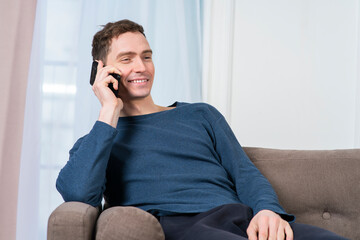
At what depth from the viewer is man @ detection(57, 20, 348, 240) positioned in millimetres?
1327

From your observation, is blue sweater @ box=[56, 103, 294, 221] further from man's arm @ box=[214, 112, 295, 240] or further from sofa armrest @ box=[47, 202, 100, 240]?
sofa armrest @ box=[47, 202, 100, 240]

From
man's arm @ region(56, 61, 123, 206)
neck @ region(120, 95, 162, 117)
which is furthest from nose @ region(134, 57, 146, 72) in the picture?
man's arm @ region(56, 61, 123, 206)

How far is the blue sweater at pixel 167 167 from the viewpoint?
1396 millimetres

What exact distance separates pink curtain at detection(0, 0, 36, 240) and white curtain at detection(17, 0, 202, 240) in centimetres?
14

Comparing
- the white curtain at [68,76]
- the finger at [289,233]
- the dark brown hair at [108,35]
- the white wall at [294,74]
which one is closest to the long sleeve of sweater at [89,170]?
the dark brown hair at [108,35]

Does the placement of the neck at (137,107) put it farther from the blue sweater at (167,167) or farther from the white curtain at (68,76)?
the white curtain at (68,76)

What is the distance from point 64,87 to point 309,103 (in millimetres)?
1394

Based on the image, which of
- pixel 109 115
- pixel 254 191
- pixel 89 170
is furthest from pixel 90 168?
pixel 254 191

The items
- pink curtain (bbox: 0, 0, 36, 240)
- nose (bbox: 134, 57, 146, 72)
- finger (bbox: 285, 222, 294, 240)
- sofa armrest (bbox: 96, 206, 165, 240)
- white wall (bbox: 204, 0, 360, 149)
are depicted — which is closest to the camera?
sofa armrest (bbox: 96, 206, 165, 240)

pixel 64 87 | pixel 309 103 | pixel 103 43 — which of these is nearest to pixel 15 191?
pixel 64 87

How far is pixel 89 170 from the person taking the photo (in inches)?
54.1

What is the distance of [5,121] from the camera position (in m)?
1.93

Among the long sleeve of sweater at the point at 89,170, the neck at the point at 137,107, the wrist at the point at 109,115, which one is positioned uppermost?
the neck at the point at 137,107

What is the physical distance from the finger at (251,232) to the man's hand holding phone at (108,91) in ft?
1.83
